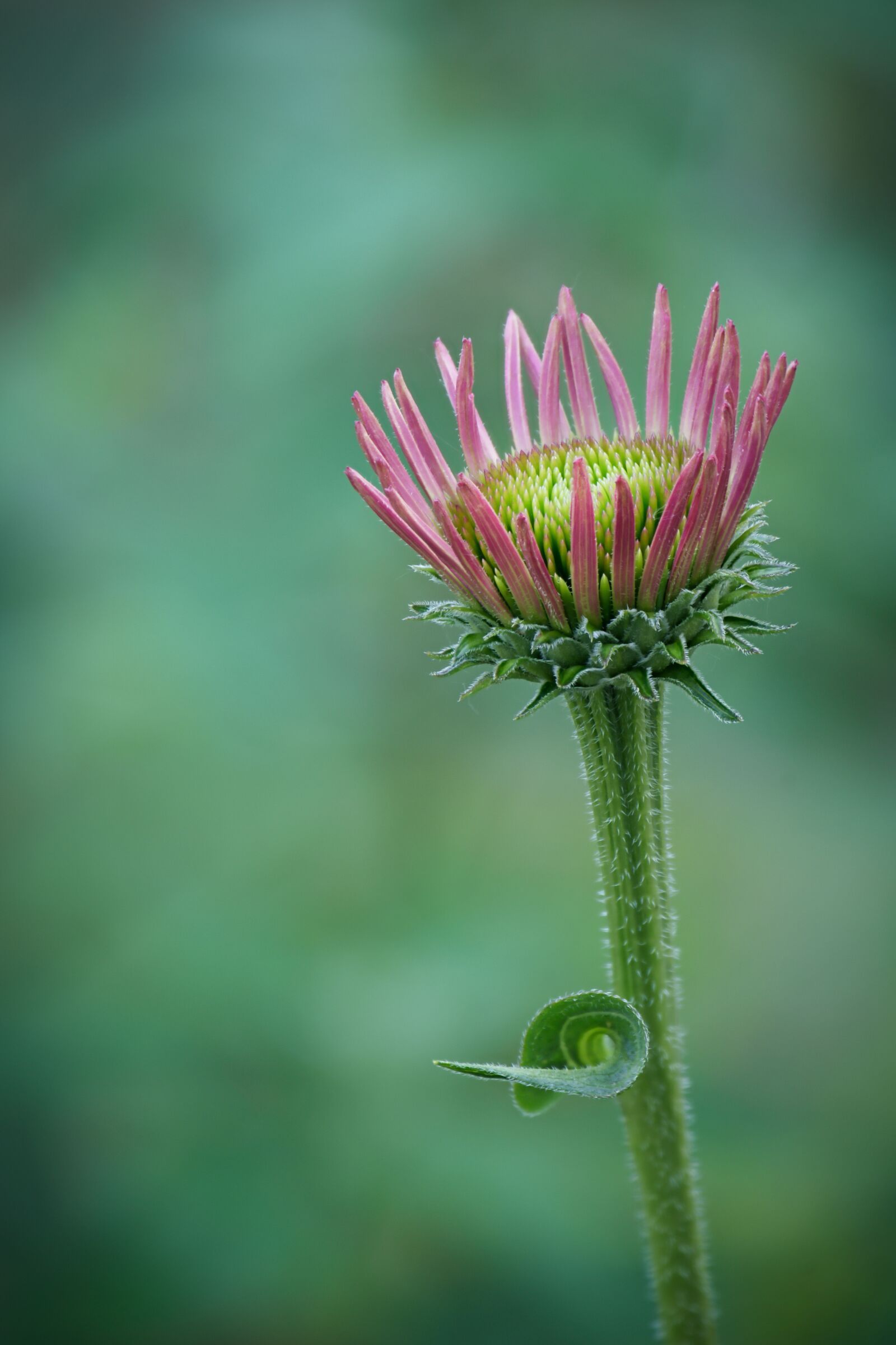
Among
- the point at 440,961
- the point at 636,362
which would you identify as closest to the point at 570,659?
the point at 440,961

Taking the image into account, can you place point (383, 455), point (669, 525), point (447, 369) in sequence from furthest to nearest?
point (447, 369), point (383, 455), point (669, 525)

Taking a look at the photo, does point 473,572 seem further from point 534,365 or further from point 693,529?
point 534,365

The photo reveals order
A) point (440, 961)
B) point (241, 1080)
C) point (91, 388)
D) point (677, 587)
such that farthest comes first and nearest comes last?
point (91, 388)
point (440, 961)
point (241, 1080)
point (677, 587)

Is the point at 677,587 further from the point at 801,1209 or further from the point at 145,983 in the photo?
the point at 145,983

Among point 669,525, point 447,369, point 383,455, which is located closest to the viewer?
point 669,525

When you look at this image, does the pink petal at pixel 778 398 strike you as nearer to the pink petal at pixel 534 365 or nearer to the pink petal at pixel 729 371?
the pink petal at pixel 729 371

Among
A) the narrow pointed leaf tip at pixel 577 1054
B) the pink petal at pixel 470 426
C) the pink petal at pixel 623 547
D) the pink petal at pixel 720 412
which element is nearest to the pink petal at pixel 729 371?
the pink petal at pixel 720 412

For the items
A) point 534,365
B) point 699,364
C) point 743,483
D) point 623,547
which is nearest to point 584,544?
point 623,547
